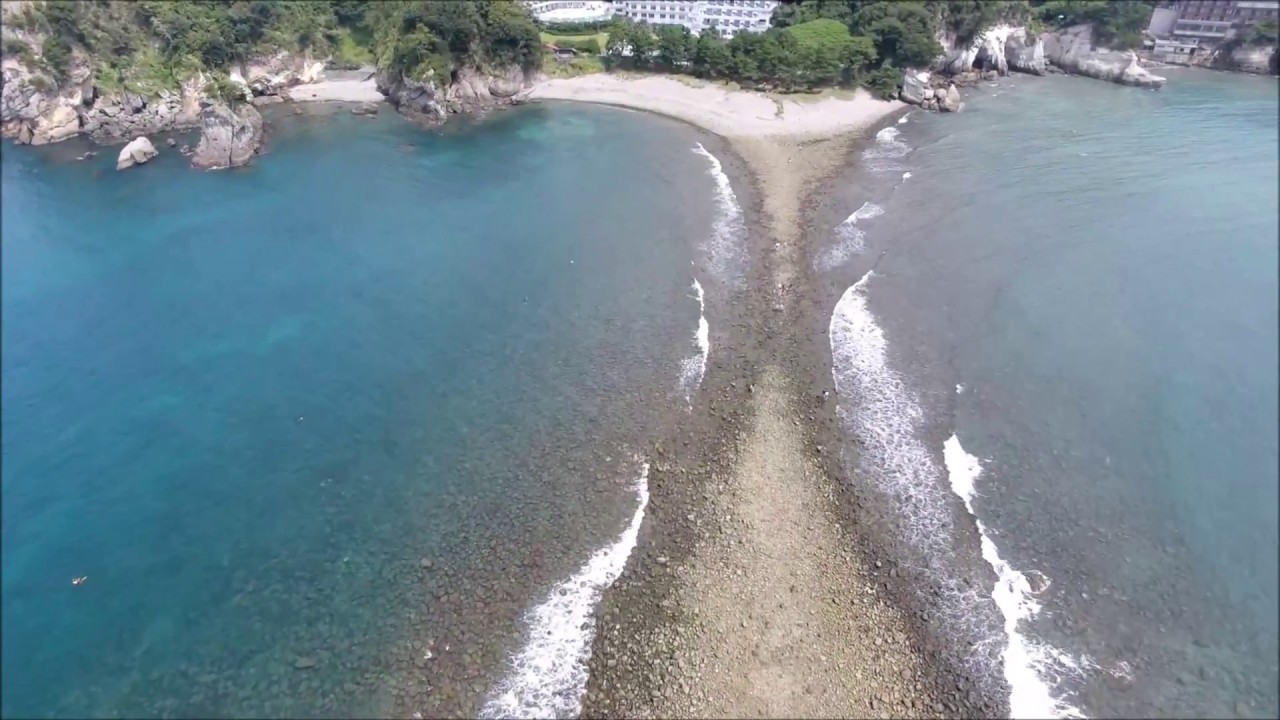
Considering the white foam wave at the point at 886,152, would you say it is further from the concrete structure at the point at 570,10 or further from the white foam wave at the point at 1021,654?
the concrete structure at the point at 570,10

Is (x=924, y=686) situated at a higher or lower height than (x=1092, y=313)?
lower

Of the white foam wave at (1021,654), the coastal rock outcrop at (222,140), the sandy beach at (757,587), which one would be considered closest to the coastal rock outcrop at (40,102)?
the coastal rock outcrop at (222,140)

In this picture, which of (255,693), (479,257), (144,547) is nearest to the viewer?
(255,693)

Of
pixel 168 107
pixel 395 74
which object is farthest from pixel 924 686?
pixel 168 107

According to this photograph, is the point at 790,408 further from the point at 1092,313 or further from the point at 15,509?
the point at 15,509

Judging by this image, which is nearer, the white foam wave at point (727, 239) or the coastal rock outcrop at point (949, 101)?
the white foam wave at point (727, 239)

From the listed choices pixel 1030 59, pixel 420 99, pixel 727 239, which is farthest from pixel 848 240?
pixel 1030 59
